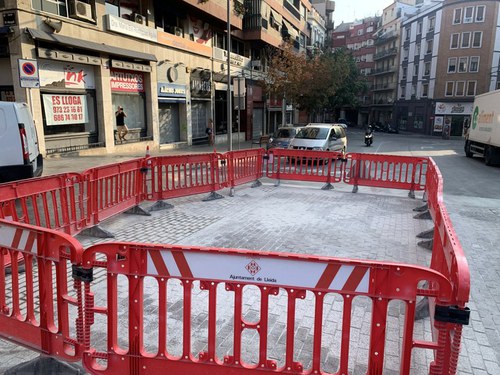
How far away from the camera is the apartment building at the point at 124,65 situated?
14133 mm

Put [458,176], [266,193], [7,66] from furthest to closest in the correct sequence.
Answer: [458,176] < [7,66] < [266,193]

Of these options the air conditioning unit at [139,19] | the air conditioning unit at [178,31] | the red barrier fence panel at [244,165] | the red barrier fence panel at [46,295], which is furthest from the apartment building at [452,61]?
the red barrier fence panel at [46,295]

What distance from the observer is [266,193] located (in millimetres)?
11062

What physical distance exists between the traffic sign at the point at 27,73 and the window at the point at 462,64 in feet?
168

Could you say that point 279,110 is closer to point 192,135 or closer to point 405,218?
point 192,135

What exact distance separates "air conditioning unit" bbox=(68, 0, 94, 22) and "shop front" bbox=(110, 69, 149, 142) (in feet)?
9.19

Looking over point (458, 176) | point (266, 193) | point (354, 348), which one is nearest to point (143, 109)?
point (266, 193)

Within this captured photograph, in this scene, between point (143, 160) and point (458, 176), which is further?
point (458, 176)

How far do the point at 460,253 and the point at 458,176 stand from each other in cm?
1417

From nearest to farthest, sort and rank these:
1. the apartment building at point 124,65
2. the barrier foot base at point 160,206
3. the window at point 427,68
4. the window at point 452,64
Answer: the barrier foot base at point 160,206
the apartment building at point 124,65
the window at point 452,64
the window at point 427,68

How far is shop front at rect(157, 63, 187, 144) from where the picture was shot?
21.8 meters

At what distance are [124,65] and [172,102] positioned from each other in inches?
191

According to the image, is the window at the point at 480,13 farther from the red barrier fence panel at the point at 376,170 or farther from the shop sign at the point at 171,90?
the red barrier fence panel at the point at 376,170

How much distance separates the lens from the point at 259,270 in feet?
8.89
